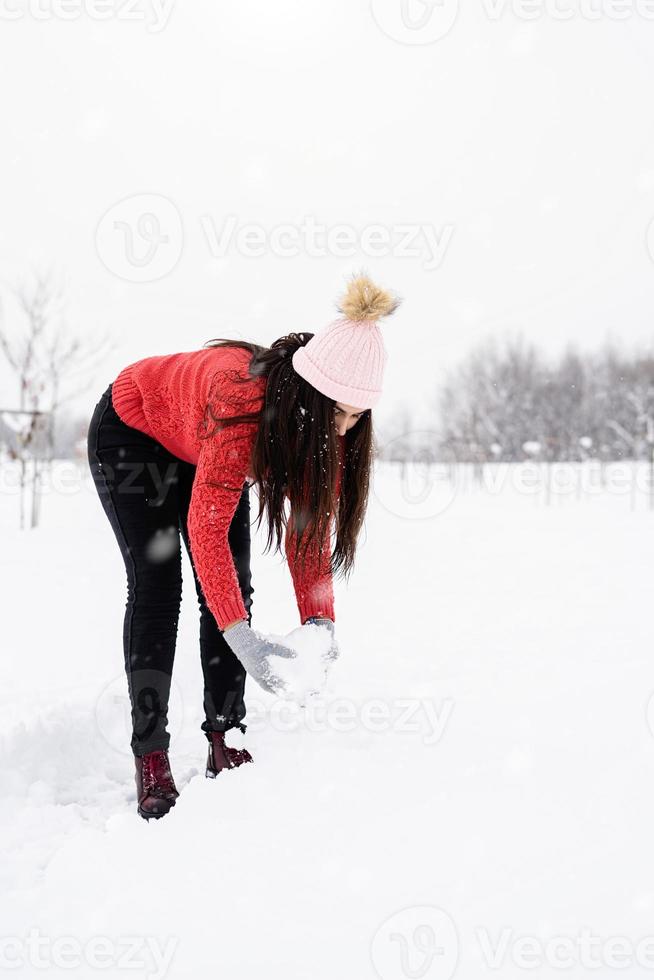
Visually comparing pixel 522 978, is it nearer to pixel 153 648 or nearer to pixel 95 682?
pixel 153 648

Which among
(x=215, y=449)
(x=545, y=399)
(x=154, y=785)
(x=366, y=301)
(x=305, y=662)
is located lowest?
(x=154, y=785)

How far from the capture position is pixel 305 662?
189 cm

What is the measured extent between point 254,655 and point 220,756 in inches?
23.1

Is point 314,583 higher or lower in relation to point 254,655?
higher

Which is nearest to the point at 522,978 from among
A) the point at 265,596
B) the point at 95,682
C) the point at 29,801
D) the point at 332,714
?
the point at 332,714

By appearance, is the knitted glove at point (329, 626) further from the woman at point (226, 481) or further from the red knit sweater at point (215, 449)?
the red knit sweater at point (215, 449)

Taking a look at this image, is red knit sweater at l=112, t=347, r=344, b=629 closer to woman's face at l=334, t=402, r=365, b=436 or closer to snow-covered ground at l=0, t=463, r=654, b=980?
woman's face at l=334, t=402, r=365, b=436

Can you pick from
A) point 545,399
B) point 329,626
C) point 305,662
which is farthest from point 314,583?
point 545,399

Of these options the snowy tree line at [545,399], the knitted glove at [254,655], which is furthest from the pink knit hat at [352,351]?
the snowy tree line at [545,399]

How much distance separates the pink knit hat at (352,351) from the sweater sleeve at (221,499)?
0.55 ft

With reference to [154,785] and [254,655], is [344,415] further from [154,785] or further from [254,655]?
[154,785]

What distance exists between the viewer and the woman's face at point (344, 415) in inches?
70.1

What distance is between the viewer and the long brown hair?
5.73 feet

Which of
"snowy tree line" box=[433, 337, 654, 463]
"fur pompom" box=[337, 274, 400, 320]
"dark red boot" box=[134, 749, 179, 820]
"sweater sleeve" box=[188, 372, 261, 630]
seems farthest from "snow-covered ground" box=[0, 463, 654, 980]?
"snowy tree line" box=[433, 337, 654, 463]
